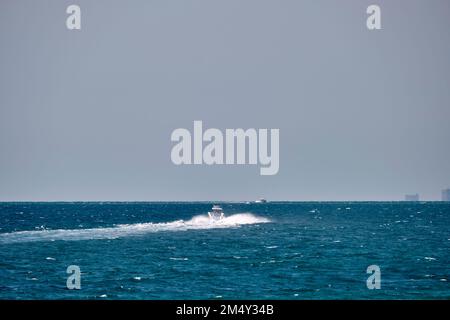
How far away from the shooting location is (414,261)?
5697 cm

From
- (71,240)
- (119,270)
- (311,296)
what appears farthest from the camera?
(71,240)

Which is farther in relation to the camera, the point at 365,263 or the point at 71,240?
the point at 71,240

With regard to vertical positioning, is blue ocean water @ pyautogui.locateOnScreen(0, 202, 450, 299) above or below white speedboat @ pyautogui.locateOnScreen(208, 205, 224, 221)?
below

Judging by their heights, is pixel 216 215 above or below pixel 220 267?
above

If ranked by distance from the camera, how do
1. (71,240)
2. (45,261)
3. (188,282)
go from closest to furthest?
(188,282), (45,261), (71,240)

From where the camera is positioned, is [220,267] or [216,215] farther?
[216,215]

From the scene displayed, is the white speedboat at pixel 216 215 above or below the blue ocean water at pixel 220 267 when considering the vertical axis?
above

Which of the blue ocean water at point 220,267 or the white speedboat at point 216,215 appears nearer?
the blue ocean water at point 220,267

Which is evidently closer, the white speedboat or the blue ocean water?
the blue ocean water
